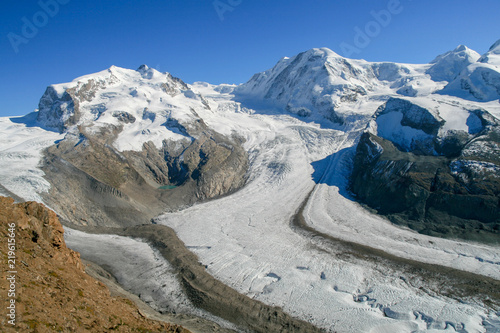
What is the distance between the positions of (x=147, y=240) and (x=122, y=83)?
227 ft

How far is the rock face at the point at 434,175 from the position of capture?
28094 mm

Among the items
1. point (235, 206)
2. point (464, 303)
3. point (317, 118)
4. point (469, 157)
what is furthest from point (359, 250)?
point (317, 118)

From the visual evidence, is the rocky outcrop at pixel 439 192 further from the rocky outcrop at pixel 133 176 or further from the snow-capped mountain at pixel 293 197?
the rocky outcrop at pixel 133 176

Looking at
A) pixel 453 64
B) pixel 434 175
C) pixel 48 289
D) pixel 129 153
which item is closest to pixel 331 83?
pixel 453 64

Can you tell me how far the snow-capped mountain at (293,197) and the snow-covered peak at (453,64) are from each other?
18113 mm

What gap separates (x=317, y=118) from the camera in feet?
270

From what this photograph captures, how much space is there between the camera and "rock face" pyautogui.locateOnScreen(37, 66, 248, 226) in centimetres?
3484

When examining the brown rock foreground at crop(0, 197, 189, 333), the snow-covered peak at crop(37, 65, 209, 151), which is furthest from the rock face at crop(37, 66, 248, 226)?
the brown rock foreground at crop(0, 197, 189, 333)

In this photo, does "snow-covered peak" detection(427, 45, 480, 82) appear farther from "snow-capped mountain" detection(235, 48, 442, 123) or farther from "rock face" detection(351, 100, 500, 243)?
"rock face" detection(351, 100, 500, 243)

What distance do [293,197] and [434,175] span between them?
1810cm

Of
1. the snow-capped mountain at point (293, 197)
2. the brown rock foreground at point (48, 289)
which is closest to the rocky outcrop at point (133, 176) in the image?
the snow-capped mountain at point (293, 197)

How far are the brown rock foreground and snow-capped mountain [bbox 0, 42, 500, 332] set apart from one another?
8598 mm

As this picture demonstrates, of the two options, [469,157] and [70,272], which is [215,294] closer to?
[70,272]

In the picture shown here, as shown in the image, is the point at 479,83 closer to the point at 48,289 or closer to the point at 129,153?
the point at 129,153
